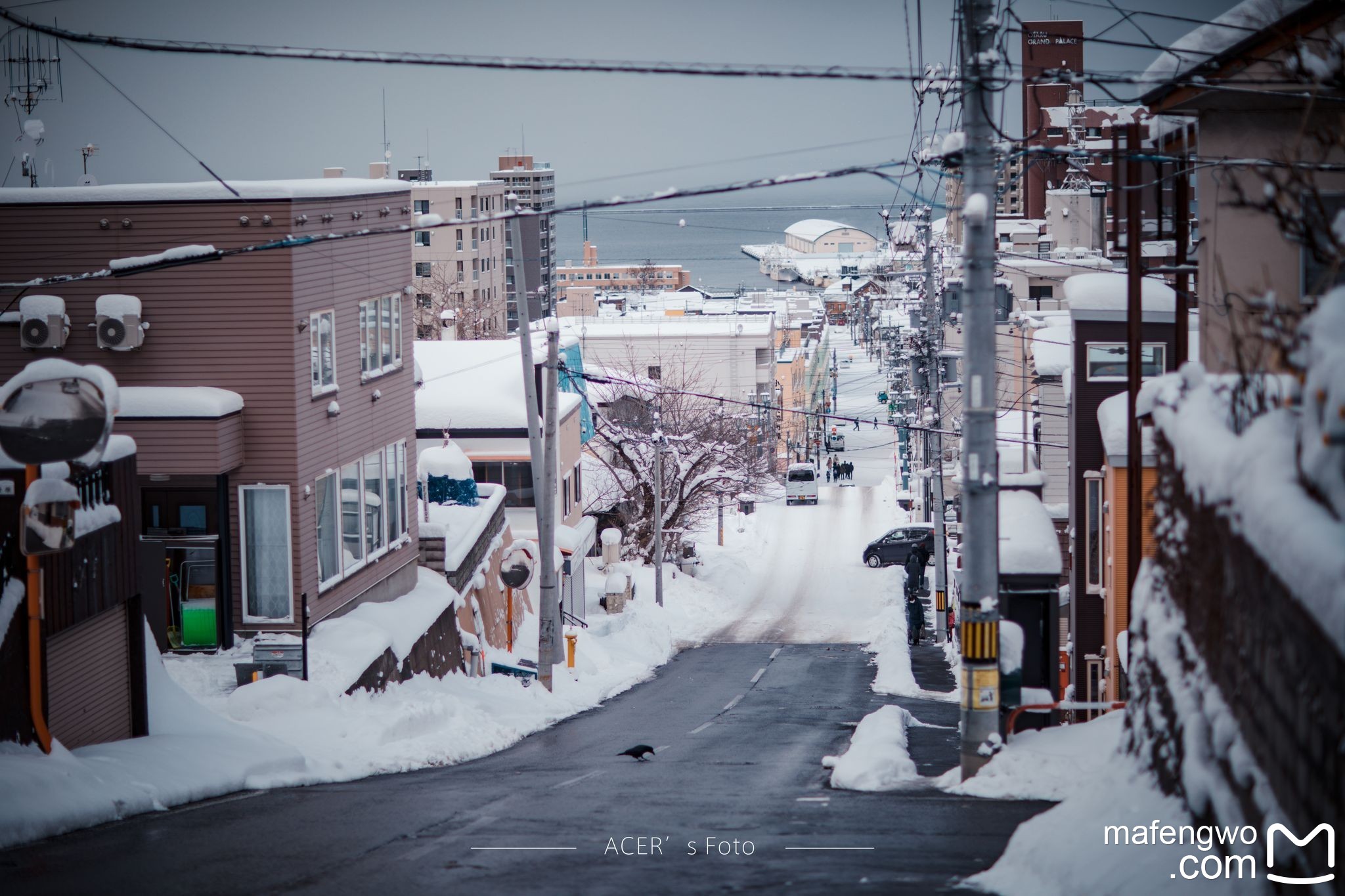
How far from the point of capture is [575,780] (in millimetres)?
13633

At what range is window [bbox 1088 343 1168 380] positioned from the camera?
20359 mm

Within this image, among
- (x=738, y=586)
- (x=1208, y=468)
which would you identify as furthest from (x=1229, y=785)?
(x=738, y=586)

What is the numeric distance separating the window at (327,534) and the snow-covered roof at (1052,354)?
13248 millimetres

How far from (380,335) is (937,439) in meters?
19.2

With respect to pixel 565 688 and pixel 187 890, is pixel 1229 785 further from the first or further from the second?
pixel 565 688

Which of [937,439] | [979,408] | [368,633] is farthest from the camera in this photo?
[937,439]

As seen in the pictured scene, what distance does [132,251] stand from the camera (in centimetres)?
1858

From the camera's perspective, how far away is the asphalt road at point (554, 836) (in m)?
8.07

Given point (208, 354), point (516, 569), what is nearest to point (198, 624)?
point (208, 354)

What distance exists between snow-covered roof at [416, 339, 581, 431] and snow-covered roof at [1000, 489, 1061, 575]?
71.5ft

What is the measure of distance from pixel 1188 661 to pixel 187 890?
602 centimetres

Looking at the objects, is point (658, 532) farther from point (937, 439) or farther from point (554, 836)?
point (554, 836)

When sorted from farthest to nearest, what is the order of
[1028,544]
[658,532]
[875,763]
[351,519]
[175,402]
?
[658,532] → [351,519] → [175,402] → [1028,544] → [875,763]

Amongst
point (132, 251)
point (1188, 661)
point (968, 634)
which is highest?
point (132, 251)
